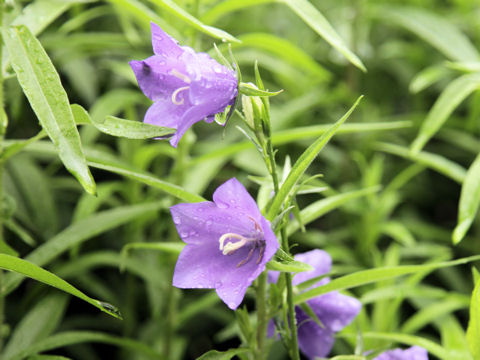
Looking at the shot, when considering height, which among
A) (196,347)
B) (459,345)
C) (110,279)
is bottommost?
(196,347)

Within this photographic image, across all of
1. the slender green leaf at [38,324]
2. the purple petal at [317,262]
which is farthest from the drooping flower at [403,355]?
the slender green leaf at [38,324]

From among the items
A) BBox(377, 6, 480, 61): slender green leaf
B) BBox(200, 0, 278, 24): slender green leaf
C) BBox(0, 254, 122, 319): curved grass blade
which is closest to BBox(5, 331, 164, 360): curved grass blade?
BBox(0, 254, 122, 319): curved grass blade

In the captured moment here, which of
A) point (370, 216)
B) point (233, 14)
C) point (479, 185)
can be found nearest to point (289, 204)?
point (479, 185)

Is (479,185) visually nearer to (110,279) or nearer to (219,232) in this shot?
(219,232)

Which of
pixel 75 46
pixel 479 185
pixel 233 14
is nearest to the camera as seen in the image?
pixel 479 185

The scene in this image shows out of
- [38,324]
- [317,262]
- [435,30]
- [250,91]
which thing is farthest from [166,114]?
[435,30]

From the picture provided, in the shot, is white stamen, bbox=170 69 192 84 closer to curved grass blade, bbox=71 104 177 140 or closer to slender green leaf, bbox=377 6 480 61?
curved grass blade, bbox=71 104 177 140
